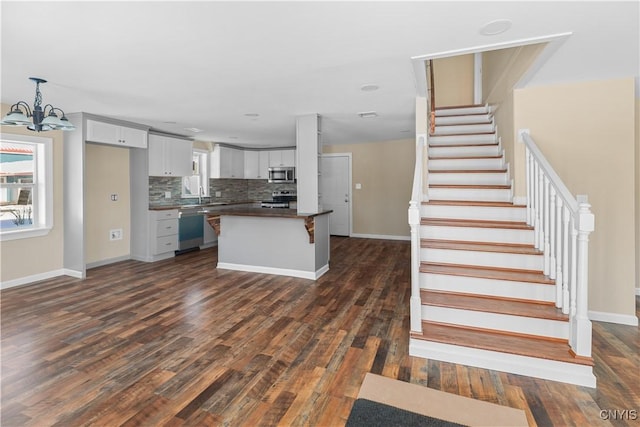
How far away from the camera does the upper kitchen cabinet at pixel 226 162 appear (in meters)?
7.26

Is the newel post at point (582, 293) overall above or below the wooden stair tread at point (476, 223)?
below

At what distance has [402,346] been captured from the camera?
259 centimetres

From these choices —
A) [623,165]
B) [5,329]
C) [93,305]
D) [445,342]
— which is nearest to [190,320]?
[93,305]

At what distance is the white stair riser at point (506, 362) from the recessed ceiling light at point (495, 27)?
2.20 metres

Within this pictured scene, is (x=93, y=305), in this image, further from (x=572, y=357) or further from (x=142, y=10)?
(x=572, y=357)

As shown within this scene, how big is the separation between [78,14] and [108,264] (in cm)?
441

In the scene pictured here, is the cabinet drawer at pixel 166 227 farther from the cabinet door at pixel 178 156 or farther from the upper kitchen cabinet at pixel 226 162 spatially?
the upper kitchen cabinet at pixel 226 162

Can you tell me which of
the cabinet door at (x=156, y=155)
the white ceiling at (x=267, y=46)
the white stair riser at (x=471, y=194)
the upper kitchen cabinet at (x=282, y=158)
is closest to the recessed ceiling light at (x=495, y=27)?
the white ceiling at (x=267, y=46)

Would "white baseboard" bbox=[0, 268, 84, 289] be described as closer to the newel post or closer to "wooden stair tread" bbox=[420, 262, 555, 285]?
"wooden stair tread" bbox=[420, 262, 555, 285]

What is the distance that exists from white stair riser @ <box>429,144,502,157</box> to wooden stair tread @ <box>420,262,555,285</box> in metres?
1.96

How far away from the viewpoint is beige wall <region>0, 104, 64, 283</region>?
4016 millimetres

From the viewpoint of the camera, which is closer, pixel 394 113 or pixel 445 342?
pixel 445 342

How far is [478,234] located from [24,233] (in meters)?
5.54

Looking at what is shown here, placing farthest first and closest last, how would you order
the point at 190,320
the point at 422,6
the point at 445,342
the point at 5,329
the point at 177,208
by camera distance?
1. the point at 177,208
2. the point at 190,320
3. the point at 5,329
4. the point at 445,342
5. the point at 422,6
